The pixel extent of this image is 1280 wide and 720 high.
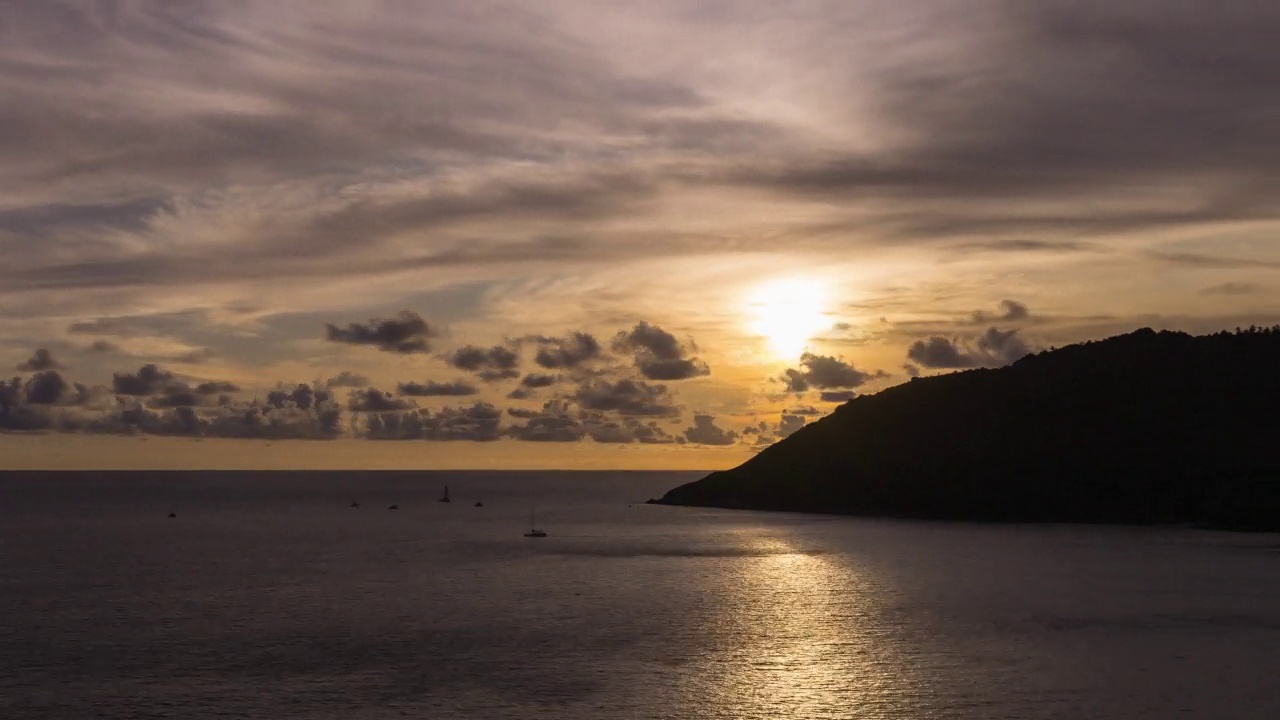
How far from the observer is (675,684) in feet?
190

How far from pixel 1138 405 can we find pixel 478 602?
465 feet

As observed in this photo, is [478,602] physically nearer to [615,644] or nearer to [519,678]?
[615,644]

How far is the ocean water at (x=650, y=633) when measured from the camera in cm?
5412

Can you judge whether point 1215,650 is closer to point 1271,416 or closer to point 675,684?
point 675,684

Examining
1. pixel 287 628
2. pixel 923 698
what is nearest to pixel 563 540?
pixel 287 628

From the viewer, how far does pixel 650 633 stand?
74.3 metres

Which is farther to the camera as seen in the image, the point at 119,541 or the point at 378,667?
the point at 119,541

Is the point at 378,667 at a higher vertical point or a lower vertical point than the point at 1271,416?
lower

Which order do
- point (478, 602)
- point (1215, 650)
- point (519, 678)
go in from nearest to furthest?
point (519, 678), point (1215, 650), point (478, 602)

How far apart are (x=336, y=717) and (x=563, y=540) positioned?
4497 inches

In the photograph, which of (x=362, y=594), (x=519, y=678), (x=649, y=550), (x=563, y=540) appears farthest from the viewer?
(x=563, y=540)

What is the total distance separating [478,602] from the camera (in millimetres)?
91000

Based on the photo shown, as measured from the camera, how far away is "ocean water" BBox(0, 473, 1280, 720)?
5412 centimetres

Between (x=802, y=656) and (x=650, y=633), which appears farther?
(x=650, y=633)
